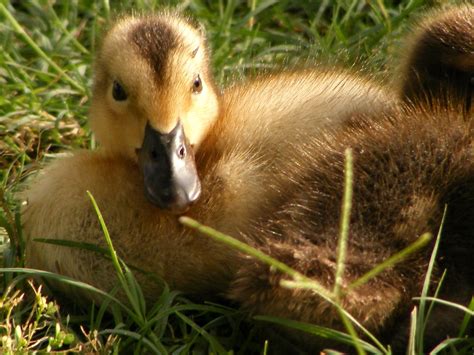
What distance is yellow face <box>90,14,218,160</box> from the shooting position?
2.23 metres

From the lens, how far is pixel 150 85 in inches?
87.7

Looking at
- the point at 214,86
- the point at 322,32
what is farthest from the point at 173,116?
the point at 322,32

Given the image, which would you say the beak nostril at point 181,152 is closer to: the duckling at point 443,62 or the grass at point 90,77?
the grass at point 90,77

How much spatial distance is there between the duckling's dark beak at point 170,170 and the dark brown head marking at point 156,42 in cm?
13

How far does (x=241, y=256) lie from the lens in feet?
6.50

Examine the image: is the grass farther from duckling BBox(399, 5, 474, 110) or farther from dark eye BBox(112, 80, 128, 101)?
dark eye BBox(112, 80, 128, 101)

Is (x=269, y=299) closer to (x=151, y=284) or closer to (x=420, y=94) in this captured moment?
(x=151, y=284)

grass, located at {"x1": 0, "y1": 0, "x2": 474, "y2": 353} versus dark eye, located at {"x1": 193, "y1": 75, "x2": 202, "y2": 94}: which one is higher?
dark eye, located at {"x1": 193, "y1": 75, "x2": 202, "y2": 94}

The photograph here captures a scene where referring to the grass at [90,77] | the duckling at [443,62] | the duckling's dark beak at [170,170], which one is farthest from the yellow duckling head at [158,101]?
the duckling at [443,62]

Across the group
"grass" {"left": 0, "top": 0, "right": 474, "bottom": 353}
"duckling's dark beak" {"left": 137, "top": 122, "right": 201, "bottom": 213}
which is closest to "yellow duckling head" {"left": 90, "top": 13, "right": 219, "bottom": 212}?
"duckling's dark beak" {"left": 137, "top": 122, "right": 201, "bottom": 213}

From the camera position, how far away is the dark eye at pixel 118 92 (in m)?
2.33

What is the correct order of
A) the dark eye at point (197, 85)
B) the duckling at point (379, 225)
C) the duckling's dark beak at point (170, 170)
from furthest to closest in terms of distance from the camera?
the dark eye at point (197, 85)
the duckling's dark beak at point (170, 170)
the duckling at point (379, 225)

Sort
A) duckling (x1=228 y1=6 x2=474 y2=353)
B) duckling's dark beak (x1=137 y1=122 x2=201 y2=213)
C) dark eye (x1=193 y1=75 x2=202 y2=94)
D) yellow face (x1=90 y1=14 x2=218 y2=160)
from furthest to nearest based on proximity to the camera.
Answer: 1. dark eye (x1=193 y1=75 x2=202 y2=94)
2. yellow face (x1=90 y1=14 x2=218 y2=160)
3. duckling's dark beak (x1=137 y1=122 x2=201 y2=213)
4. duckling (x1=228 y1=6 x2=474 y2=353)

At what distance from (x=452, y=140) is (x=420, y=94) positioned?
0.33 m
